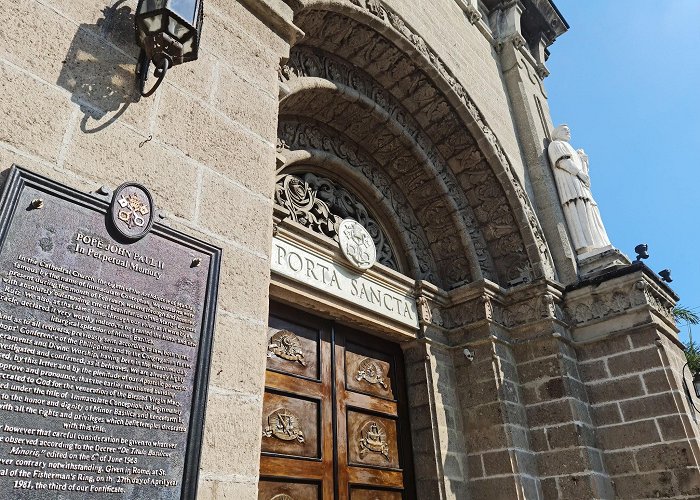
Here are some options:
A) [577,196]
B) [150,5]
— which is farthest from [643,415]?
[150,5]

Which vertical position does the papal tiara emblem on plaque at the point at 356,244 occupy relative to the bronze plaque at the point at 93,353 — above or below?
above

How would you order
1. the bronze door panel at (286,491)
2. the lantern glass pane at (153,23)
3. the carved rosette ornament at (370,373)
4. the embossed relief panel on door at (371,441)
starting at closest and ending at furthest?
1. the lantern glass pane at (153,23)
2. the bronze door panel at (286,491)
3. the embossed relief panel on door at (371,441)
4. the carved rosette ornament at (370,373)

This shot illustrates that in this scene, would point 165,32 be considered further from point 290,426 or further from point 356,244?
point 356,244

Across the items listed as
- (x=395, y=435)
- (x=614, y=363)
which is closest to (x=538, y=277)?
(x=614, y=363)

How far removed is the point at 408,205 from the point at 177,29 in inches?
168

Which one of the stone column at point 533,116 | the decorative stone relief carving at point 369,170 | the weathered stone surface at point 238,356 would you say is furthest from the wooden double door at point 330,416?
the stone column at point 533,116

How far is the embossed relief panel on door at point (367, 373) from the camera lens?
15.4 ft

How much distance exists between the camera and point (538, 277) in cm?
584

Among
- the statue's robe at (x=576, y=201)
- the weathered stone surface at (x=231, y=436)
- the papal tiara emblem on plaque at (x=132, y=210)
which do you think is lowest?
the weathered stone surface at (x=231, y=436)

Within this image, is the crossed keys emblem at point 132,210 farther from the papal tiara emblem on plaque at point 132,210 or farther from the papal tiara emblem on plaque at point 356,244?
the papal tiara emblem on plaque at point 356,244

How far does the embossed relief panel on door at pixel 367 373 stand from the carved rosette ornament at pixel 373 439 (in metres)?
0.28

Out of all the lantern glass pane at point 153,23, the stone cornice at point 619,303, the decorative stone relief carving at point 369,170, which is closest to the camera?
the lantern glass pane at point 153,23

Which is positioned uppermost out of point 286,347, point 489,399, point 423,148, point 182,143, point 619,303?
point 423,148

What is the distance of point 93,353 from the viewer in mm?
1702
